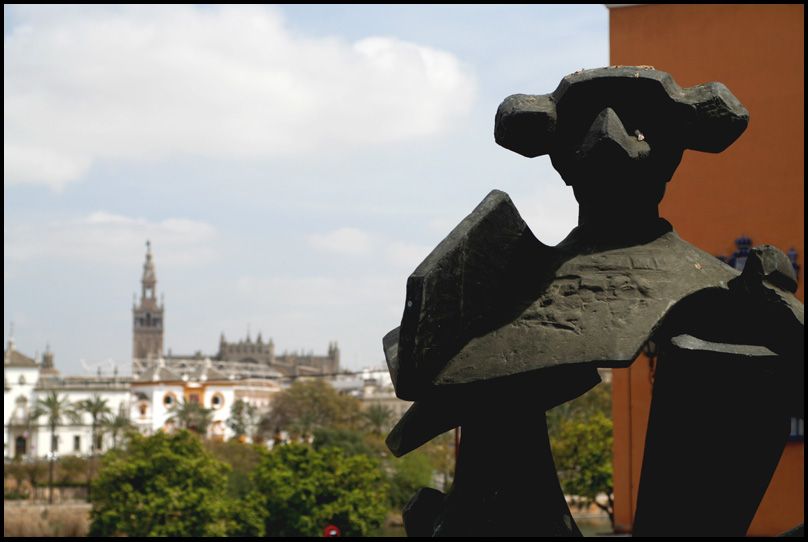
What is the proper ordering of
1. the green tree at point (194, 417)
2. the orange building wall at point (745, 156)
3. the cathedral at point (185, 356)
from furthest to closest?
1. the cathedral at point (185, 356)
2. the green tree at point (194, 417)
3. the orange building wall at point (745, 156)

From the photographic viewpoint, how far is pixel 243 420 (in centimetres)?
6762

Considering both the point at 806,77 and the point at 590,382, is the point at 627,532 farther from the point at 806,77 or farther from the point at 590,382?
the point at 590,382

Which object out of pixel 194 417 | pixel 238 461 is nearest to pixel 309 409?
pixel 194 417

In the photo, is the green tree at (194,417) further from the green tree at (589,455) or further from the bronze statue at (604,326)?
the bronze statue at (604,326)

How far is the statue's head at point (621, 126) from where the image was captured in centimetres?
339

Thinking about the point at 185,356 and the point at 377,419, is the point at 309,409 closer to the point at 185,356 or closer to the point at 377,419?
the point at 377,419

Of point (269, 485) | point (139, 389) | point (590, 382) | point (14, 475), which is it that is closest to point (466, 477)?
point (590, 382)

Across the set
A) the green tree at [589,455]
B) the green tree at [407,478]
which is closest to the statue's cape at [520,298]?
the green tree at [589,455]

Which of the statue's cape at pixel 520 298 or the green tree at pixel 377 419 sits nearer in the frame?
the statue's cape at pixel 520 298

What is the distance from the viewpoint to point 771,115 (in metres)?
13.4

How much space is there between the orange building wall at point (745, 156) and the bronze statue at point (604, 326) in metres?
9.79

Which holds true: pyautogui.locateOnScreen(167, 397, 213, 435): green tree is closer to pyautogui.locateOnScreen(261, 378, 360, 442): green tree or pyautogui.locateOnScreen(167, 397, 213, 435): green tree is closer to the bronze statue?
pyautogui.locateOnScreen(261, 378, 360, 442): green tree

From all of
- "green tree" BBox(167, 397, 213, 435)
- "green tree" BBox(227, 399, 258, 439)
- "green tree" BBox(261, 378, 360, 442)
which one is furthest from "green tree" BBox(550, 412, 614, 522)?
"green tree" BBox(227, 399, 258, 439)

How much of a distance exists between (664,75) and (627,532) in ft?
40.5
